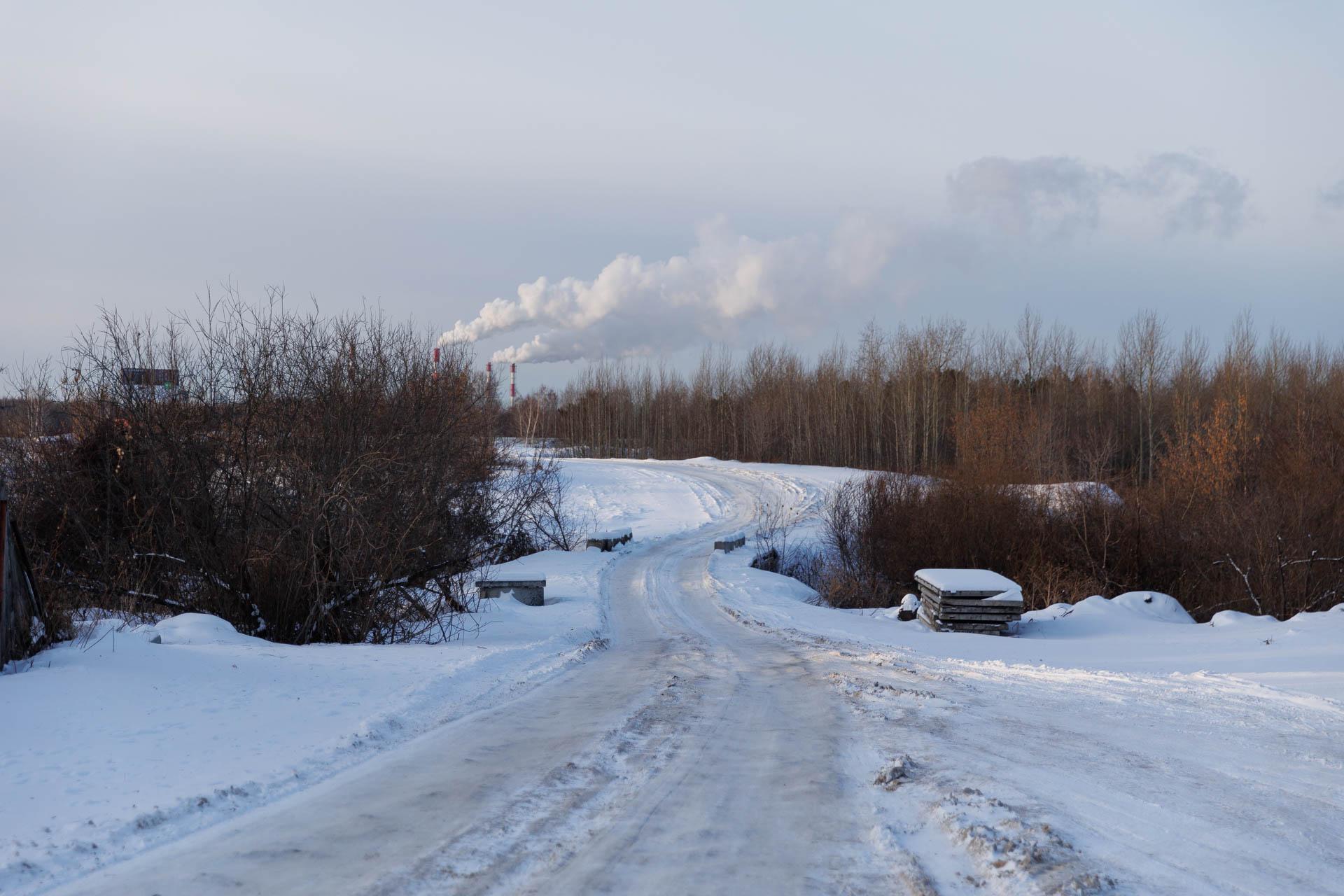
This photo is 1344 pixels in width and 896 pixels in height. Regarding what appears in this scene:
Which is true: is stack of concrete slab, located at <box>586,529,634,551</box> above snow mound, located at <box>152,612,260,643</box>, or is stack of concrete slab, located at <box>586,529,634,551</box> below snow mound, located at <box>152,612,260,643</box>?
below

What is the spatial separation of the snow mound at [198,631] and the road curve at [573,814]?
148 inches

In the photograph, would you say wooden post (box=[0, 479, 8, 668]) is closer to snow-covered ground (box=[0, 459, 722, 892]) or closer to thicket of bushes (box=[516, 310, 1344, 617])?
snow-covered ground (box=[0, 459, 722, 892])

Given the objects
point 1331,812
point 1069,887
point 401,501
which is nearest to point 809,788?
point 1069,887

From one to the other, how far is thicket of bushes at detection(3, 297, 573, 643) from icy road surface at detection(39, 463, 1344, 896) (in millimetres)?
4793

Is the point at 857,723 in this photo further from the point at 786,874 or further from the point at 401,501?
the point at 401,501

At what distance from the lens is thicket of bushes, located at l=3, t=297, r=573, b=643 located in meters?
11.8

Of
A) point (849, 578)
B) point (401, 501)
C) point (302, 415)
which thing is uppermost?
point (302, 415)

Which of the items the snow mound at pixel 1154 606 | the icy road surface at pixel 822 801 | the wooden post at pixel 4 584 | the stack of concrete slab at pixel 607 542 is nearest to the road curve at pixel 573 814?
the icy road surface at pixel 822 801

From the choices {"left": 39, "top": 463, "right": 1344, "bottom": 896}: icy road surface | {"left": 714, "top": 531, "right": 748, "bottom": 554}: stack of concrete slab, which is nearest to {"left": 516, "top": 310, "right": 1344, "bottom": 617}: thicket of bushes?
{"left": 714, "top": 531, "right": 748, "bottom": 554}: stack of concrete slab

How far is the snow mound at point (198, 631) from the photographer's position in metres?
9.30

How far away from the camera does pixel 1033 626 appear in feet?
49.6

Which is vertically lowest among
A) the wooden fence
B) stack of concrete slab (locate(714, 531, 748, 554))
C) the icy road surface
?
stack of concrete slab (locate(714, 531, 748, 554))

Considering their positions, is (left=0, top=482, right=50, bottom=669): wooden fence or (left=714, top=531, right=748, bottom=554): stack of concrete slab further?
(left=714, top=531, right=748, bottom=554): stack of concrete slab

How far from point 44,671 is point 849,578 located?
18.8 meters
